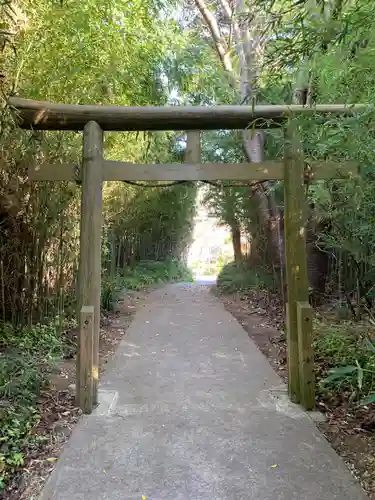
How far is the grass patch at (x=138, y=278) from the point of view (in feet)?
23.3

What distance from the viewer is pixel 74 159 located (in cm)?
454

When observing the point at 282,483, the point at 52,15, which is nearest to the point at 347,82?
the point at 52,15

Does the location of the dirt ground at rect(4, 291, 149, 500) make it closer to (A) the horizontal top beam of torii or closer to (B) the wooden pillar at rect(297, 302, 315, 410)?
(B) the wooden pillar at rect(297, 302, 315, 410)

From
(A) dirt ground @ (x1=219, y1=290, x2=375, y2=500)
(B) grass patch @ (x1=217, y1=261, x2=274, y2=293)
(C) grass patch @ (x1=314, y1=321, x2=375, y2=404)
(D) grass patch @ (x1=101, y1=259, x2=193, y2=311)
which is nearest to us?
(A) dirt ground @ (x1=219, y1=290, x2=375, y2=500)

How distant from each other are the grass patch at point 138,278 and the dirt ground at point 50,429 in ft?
6.49

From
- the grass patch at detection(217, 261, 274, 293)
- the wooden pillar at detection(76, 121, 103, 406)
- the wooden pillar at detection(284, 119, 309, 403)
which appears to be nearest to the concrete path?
the wooden pillar at detection(284, 119, 309, 403)

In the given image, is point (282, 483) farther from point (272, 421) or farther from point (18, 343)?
point (18, 343)

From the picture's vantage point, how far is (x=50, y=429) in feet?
9.27

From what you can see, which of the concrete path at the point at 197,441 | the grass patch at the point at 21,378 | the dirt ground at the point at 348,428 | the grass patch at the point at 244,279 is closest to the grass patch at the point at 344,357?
the dirt ground at the point at 348,428

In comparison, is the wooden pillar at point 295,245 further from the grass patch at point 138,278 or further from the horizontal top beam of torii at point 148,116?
the grass patch at point 138,278

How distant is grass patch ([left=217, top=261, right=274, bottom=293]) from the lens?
8148 mm

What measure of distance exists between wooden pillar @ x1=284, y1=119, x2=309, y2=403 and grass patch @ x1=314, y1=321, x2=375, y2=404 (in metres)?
0.28

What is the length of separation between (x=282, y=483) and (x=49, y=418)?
65.3 inches

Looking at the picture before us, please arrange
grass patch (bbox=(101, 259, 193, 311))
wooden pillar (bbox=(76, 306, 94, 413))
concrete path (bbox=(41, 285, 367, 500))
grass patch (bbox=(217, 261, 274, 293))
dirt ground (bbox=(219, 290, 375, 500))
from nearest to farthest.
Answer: concrete path (bbox=(41, 285, 367, 500))
dirt ground (bbox=(219, 290, 375, 500))
wooden pillar (bbox=(76, 306, 94, 413))
grass patch (bbox=(101, 259, 193, 311))
grass patch (bbox=(217, 261, 274, 293))
